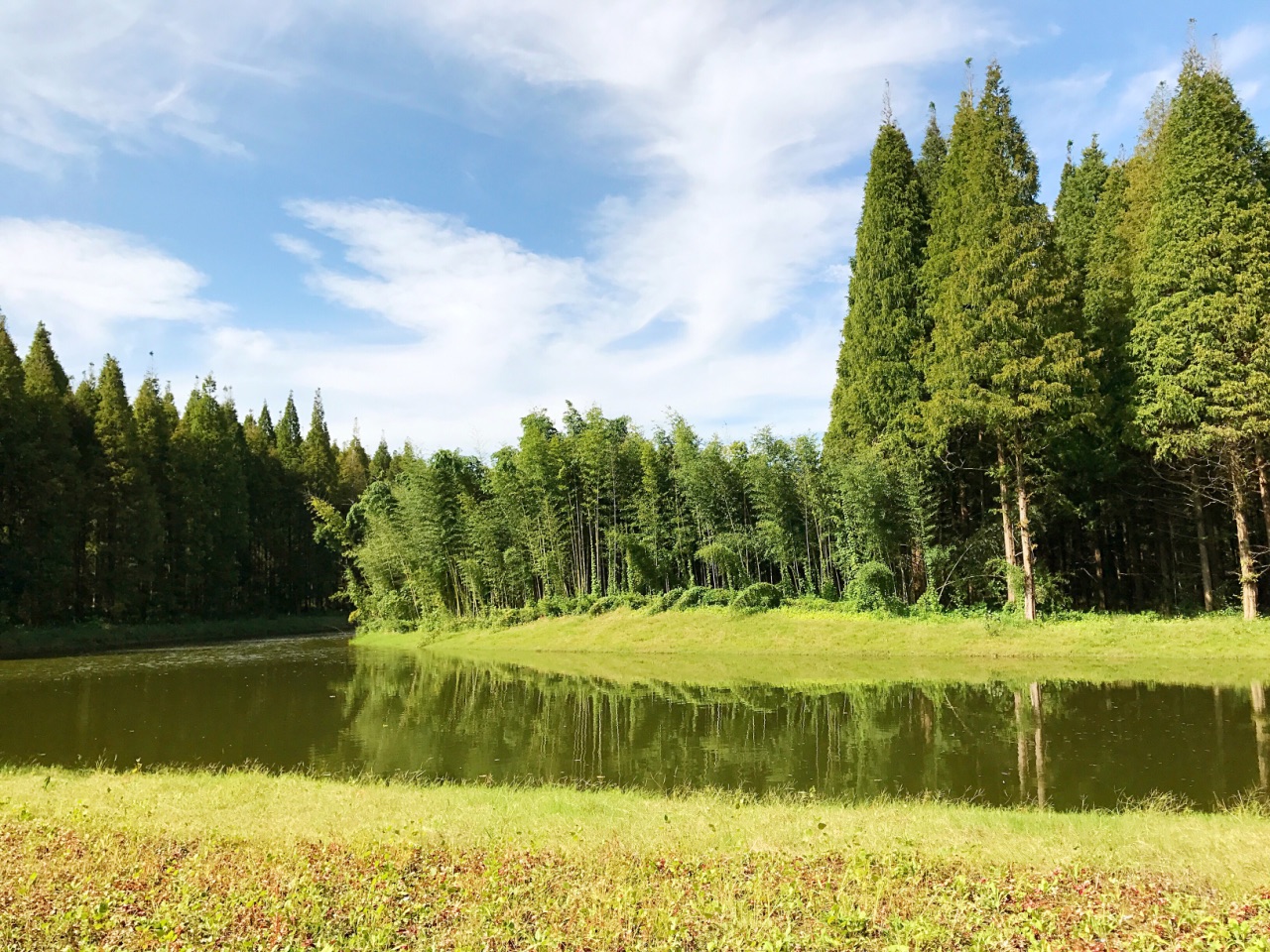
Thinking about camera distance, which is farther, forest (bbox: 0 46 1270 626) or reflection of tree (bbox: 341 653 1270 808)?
forest (bbox: 0 46 1270 626)

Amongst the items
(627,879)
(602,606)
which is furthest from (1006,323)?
(627,879)

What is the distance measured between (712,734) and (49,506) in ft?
108

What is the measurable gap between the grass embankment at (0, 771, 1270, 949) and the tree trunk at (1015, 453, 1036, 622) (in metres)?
14.5

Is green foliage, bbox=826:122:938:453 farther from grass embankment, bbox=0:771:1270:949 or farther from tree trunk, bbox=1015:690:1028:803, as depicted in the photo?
grass embankment, bbox=0:771:1270:949

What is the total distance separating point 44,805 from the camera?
7156 millimetres

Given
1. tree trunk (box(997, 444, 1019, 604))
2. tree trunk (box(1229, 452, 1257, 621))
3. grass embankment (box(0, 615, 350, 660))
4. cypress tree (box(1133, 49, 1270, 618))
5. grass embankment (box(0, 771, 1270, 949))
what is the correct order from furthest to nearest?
grass embankment (box(0, 615, 350, 660)), tree trunk (box(997, 444, 1019, 604)), tree trunk (box(1229, 452, 1257, 621)), cypress tree (box(1133, 49, 1270, 618)), grass embankment (box(0, 771, 1270, 949))

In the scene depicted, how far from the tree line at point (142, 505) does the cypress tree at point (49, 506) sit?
0.06 m

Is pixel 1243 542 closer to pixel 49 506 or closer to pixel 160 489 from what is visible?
pixel 49 506

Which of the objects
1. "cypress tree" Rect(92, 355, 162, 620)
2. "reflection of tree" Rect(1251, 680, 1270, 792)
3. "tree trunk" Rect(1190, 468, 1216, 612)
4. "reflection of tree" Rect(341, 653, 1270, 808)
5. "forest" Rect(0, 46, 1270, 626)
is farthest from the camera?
"cypress tree" Rect(92, 355, 162, 620)

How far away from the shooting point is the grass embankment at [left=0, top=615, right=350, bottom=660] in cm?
3019

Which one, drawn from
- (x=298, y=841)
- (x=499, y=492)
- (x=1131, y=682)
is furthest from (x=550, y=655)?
(x=298, y=841)

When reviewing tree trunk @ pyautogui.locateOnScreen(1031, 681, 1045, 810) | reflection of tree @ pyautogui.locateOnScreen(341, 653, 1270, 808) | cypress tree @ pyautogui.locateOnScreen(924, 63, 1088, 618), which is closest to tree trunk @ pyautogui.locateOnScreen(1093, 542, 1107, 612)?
cypress tree @ pyautogui.locateOnScreen(924, 63, 1088, 618)

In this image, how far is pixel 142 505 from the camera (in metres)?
37.1

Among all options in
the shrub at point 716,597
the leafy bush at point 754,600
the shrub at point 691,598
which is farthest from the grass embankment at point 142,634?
the leafy bush at point 754,600
